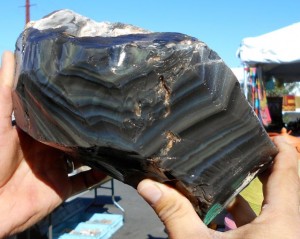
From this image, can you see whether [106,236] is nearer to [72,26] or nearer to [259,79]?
[259,79]

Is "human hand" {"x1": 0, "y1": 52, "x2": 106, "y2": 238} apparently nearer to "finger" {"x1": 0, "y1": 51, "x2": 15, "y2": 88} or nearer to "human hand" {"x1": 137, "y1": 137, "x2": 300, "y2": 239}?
"finger" {"x1": 0, "y1": 51, "x2": 15, "y2": 88}

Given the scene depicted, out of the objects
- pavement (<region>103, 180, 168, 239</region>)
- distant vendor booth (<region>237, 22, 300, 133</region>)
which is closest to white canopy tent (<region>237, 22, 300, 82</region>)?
distant vendor booth (<region>237, 22, 300, 133</region>)

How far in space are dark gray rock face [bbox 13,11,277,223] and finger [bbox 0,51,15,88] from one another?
188 millimetres

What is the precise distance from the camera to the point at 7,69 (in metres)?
1.12

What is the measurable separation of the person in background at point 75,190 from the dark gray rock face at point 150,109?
50 millimetres

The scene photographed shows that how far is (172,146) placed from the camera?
827mm

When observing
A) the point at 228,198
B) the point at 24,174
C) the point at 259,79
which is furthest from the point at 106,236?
the point at 228,198

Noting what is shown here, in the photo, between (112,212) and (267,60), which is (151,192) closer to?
(267,60)

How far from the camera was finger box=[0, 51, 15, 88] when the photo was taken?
111 centimetres

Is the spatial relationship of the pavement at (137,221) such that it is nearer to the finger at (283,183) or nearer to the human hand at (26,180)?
the human hand at (26,180)

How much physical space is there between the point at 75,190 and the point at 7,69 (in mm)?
476

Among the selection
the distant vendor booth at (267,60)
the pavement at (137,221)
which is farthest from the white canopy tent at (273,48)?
the pavement at (137,221)

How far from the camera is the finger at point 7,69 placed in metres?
1.11

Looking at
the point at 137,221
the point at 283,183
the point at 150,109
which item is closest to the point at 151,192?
the point at 150,109
